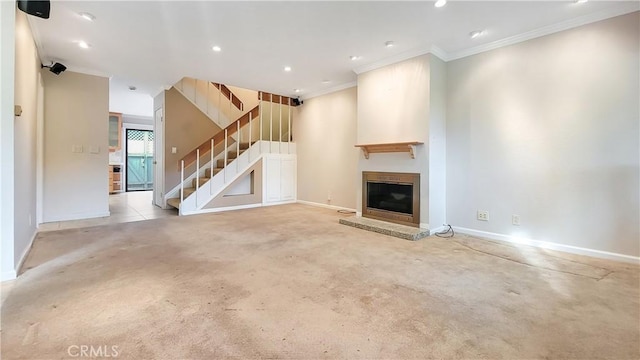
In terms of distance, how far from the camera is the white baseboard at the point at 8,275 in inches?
92.4

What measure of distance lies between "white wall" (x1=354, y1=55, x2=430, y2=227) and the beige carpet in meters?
1.27

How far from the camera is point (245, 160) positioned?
6344 mm

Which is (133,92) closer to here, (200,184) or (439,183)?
(200,184)

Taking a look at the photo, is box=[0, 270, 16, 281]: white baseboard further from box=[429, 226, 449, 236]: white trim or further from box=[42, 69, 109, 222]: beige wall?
box=[429, 226, 449, 236]: white trim

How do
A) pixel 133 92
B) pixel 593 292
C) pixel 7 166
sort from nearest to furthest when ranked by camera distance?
1. pixel 593 292
2. pixel 7 166
3. pixel 133 92

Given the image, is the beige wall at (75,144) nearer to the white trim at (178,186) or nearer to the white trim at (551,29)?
the white trim at (178,186)

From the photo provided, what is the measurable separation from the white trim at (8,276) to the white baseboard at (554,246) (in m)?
4.95

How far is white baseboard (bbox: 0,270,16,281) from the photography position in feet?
7.70

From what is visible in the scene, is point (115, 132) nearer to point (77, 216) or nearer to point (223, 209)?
point (77, 216)

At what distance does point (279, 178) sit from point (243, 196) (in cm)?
101

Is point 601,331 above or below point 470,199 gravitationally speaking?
below

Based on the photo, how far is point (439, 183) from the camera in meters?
4.21

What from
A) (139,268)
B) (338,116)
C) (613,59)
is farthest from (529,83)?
(139,268)

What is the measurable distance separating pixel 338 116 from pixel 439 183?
2740 mm
